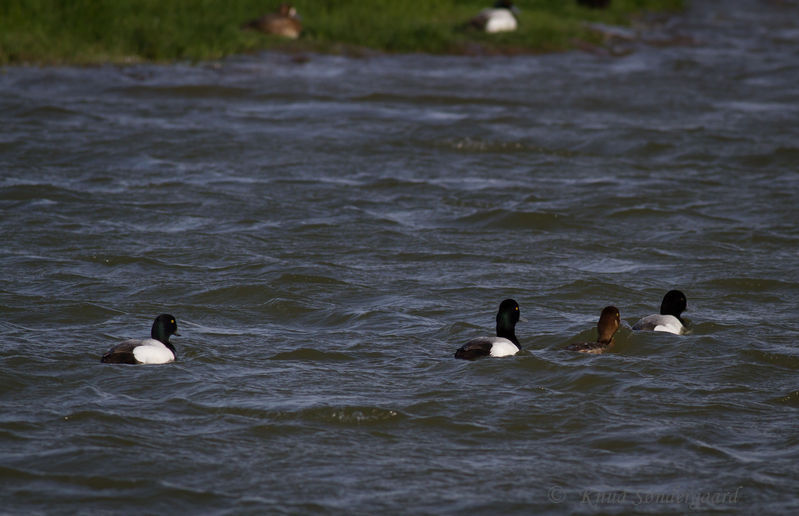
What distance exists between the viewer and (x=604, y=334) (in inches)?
384

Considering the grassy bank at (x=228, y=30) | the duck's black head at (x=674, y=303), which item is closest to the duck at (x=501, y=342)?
the duck's black head at (x=674, y=303)

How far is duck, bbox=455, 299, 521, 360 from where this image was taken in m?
9.24

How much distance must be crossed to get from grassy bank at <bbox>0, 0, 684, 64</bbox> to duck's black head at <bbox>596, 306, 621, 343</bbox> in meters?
14.4

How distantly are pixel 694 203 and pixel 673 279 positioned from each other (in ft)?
10.9

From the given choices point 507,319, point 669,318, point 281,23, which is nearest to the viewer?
point 507,319

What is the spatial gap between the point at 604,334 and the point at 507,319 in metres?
0.82

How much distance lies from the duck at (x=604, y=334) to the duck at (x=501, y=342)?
0.49 meters

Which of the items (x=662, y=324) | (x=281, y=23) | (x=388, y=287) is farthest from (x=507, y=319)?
(x=281, y=23)

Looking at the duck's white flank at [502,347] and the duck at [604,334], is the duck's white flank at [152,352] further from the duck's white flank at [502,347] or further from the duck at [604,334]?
the duck at [604,334]

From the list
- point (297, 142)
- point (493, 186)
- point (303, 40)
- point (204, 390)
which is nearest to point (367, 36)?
point (303, 40)

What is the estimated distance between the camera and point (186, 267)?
11.9 meters

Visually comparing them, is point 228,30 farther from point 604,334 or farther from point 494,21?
point 604,334

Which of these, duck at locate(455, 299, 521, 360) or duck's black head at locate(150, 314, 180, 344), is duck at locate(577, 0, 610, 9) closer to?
duck at locate(455, 299, 521, 360)

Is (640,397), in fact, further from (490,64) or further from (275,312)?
(490,64)
